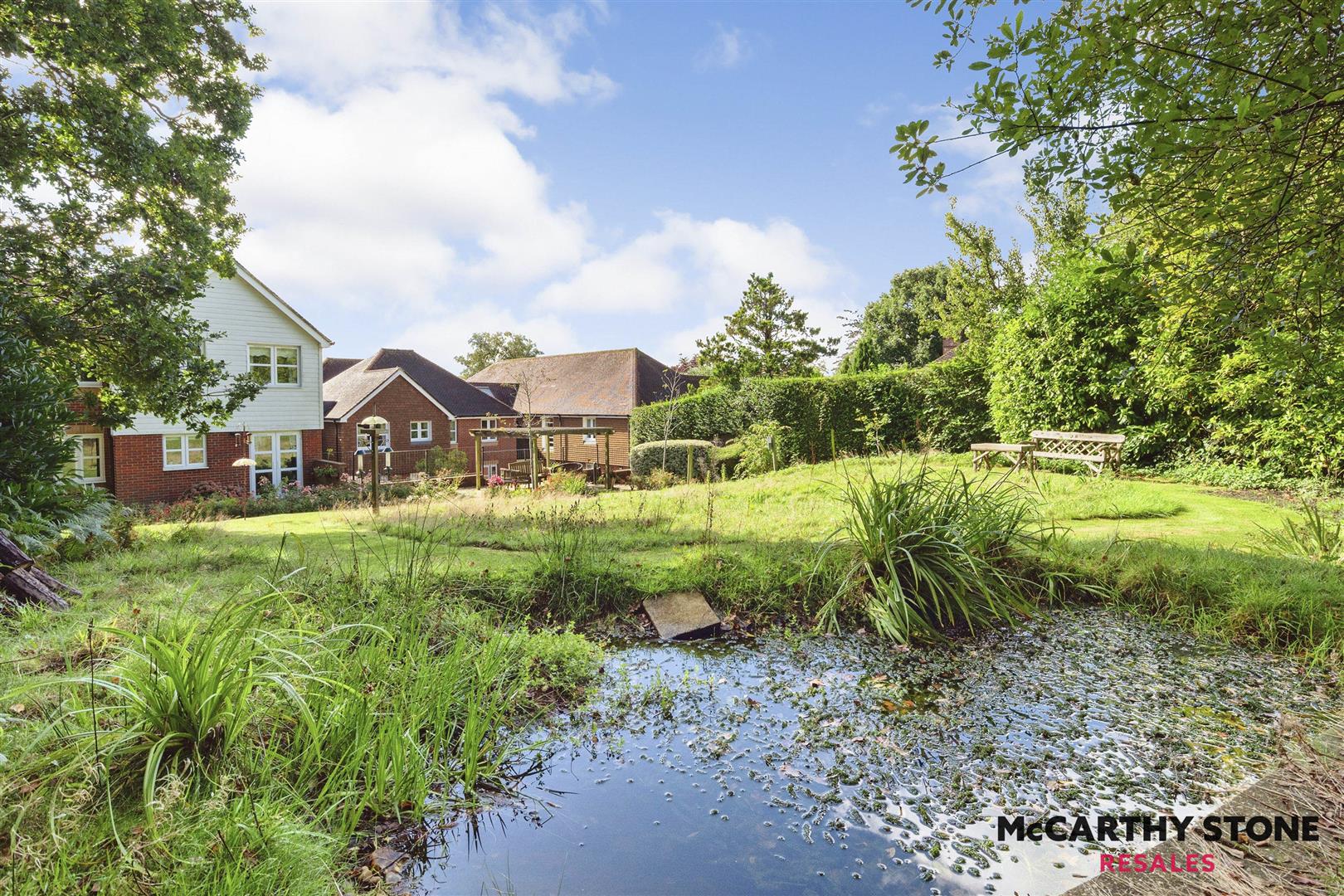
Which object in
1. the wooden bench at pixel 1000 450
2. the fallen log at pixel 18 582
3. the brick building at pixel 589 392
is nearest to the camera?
the fallen log at pixel 18 582

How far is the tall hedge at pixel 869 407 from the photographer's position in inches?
619

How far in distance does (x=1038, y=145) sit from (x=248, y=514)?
1888cm

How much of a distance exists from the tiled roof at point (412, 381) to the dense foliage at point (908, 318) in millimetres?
19859

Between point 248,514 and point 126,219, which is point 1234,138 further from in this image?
point 248,514

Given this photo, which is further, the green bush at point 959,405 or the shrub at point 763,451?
the shrub at point 763,451

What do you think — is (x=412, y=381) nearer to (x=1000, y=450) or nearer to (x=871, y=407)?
(x=871, y=407)

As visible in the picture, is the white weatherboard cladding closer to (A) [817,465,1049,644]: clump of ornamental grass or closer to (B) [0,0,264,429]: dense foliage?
(B) [0,0,264,429]: dense foliage

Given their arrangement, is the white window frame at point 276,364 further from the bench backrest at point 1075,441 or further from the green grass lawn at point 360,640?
the bench backrest at point 1075,441

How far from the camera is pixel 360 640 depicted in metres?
3.12

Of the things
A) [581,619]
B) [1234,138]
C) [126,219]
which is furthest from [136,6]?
[1234,138]

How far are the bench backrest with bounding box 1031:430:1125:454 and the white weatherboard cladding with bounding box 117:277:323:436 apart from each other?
20.5 m

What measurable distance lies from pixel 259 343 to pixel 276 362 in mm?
789

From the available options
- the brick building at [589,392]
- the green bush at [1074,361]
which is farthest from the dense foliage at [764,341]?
the green bush at [1074,361]

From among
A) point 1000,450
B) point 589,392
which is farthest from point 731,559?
point 589,392
